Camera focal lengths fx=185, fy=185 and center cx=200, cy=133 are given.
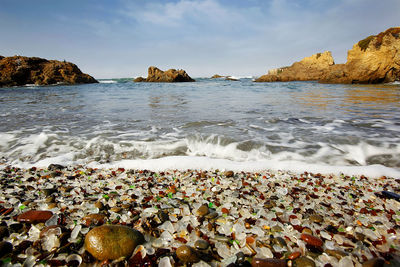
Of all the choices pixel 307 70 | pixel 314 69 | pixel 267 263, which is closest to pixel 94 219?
pixel 267 263

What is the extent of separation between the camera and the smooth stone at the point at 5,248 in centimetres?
111

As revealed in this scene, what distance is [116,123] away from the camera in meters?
4.78

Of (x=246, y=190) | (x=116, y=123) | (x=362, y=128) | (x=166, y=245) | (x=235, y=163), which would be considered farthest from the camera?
(x=116, y=123)

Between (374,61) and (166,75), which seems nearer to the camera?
(374,61)

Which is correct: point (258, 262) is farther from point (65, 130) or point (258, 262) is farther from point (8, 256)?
point (65, 130)

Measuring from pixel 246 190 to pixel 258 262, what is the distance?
0.91m

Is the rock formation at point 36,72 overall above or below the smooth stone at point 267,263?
above

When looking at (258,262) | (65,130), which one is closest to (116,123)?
(65,130)

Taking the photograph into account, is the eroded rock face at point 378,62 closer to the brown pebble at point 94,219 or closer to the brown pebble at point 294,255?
the brown pebble at point 294,255

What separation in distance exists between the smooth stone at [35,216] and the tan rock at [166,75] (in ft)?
138

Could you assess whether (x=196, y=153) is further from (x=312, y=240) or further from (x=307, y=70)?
(x=307, y=70)

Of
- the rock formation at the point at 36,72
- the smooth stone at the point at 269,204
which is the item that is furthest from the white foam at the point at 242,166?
the rock formation at the point at 36,72

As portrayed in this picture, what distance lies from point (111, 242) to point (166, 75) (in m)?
44.4

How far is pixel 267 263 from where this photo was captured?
3.56 feet
